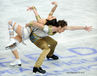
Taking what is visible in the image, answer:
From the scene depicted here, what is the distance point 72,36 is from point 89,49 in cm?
131

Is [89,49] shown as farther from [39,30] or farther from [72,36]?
[39,30]

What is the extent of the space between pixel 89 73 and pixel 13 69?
193cm

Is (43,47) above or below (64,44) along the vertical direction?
above

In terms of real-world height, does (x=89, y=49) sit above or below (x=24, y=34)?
below

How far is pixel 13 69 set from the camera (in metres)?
8.20

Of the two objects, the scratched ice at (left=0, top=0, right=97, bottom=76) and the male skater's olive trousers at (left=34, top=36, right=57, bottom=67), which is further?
the scratched ice at (left=0, top=0, right=97, bottom=76)

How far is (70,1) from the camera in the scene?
50.0 ft

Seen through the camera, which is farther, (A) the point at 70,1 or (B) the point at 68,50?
(A) the point at 70,1

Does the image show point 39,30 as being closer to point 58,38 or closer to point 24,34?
point 24,34

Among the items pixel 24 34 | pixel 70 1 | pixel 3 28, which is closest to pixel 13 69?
pixel 24 34

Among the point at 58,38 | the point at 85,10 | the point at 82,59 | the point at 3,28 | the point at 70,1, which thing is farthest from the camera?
the point at 70,1

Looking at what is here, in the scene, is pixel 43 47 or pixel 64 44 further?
pixel 64 44

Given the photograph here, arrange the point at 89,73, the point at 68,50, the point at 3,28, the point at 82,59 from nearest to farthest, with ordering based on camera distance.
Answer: the point at 89,73, the point at 82,59, the point at 68,50, the point at 3,28

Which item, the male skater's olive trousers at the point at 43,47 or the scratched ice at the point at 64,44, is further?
the scratched ice at the point at 64,44
